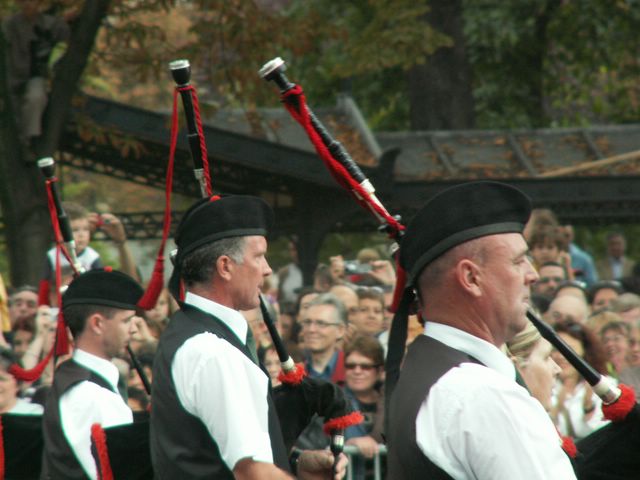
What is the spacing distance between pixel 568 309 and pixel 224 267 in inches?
171

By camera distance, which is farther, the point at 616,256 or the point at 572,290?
the point at 616,256

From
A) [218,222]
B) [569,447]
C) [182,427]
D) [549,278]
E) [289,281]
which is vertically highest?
[218,222]

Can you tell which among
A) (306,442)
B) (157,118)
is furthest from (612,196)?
(306,442)

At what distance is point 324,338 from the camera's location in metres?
7.71

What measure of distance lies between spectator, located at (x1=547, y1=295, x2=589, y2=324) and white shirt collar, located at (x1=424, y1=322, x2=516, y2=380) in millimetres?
4808

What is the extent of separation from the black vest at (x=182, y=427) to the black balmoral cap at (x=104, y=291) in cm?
125

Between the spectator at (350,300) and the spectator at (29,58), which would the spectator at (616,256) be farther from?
the spectator at (29,58)

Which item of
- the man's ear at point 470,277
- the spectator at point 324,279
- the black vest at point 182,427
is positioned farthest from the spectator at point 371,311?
the man's ear at point 470,277

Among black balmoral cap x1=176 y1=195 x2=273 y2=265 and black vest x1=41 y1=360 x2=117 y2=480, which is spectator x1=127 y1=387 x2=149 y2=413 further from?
black balmoral cap x1=176 y1=195 x2=273 y2=265

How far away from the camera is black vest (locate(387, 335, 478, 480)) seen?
2.70 m

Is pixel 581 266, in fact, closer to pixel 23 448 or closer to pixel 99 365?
pixel 23 448

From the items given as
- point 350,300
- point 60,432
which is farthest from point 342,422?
point 350,300

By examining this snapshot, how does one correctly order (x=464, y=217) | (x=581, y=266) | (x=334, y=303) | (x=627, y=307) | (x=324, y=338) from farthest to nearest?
1. (x=581, y=266)
2. (x=627, y=307)
3. (x=334, y=303)
4. (x=324, y=338)
5. (x=464, y=217)

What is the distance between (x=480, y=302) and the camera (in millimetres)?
2814
